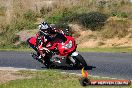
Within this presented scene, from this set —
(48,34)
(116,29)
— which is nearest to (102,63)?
(48,34)

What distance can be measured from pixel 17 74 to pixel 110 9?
1821cm

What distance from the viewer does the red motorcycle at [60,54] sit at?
637 inches

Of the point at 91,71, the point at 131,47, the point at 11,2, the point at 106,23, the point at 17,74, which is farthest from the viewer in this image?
the point at 11,2

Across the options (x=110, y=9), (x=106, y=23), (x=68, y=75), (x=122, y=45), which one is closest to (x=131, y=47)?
(x=122, y=45)

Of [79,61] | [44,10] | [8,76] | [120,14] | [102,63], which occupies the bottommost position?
[44,10]

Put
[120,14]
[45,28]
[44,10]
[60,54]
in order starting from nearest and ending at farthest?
[60,54], [45,28], [120,14], [44,10]

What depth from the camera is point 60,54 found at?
53.9ft

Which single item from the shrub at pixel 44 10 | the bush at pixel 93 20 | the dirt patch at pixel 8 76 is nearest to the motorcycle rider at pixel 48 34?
the dirt patch at pixel 8 76

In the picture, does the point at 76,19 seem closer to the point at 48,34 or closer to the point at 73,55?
the point at 48,34

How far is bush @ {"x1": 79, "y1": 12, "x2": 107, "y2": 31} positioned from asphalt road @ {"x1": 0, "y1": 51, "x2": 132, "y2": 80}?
8.15 meters

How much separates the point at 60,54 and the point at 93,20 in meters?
13.2

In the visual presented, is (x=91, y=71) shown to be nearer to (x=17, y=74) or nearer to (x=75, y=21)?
(x=17, y=74)

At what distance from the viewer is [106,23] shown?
29312 mm

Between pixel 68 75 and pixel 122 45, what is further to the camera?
pixel 122 45
